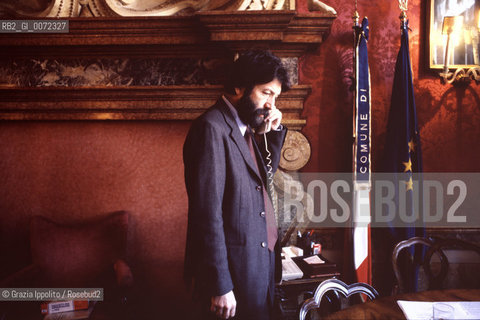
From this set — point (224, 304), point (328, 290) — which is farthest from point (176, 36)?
point (328, 290)

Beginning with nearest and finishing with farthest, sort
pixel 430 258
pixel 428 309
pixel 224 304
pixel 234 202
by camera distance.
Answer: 1. pixel 428 309
2. pixel 224 304
3. pixel 234 202
4. pixel 430 258

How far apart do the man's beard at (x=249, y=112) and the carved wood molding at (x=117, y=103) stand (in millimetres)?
863

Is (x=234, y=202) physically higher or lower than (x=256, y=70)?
lower

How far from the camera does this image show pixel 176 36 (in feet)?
7.89

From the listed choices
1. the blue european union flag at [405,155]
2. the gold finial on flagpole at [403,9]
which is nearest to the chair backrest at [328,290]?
the blue european union flag at [405,155]

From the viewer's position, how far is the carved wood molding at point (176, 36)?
7.43 ft

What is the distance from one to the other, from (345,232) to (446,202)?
1.02m

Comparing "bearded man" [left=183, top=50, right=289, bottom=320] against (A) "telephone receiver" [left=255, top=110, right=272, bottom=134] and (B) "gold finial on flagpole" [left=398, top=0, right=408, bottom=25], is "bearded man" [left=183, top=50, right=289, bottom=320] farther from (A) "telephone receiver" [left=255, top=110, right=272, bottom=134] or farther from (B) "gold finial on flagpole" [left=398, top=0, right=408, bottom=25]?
(B) "gold finial on flagpole" [left=398, top=0, right=408, bottom=25]

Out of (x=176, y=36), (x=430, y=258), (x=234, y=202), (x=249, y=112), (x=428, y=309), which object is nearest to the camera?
(x=428, y=309)

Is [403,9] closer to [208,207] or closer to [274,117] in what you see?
[274,117]

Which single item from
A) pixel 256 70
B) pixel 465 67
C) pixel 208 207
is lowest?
pixel 208 207

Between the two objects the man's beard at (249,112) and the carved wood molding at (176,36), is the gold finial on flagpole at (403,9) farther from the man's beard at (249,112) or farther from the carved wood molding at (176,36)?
the man's beard at (249,112)

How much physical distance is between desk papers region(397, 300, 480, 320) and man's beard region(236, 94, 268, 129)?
1118 mm

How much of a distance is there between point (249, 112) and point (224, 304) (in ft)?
3.21
